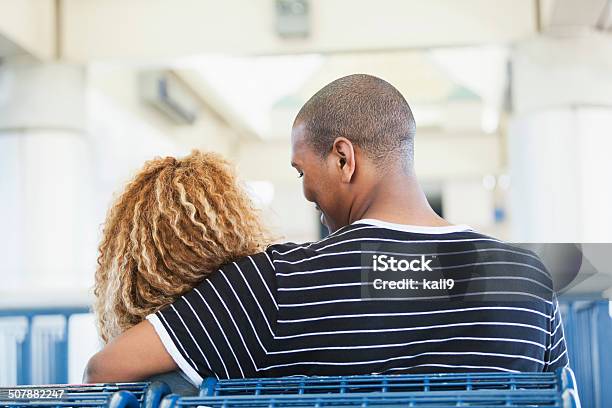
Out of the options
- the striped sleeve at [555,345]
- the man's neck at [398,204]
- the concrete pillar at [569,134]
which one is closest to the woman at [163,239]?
the man's neck at [398,204]

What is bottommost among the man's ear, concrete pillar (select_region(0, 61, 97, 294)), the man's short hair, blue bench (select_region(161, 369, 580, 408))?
blue bench (select_region(161, 369, 580, 408))

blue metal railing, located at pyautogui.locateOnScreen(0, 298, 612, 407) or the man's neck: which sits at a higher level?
the man's neck

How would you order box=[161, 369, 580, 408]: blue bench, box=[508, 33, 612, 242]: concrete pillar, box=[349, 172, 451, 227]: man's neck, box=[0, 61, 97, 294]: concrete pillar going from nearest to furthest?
box=[161, 369, 580, 408]: blue bench → box=[349, 172, 451, 227]: man's neck → box=[508, 33, 612, 242]: concrete pillar → box=[0, 61, 97, 294]: concrete pillar

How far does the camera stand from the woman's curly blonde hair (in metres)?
1.62

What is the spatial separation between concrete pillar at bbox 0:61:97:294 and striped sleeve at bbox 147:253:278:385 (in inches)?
197

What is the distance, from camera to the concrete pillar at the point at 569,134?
227 inches

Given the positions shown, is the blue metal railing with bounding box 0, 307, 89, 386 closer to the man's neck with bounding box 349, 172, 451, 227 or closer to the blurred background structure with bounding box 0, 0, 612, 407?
the blurred background structure with bounding box 0, 0, 612, 407

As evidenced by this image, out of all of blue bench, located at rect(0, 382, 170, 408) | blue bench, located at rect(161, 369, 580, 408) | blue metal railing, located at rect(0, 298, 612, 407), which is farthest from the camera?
blue metal railing, located at rect(0, 298, 612, 407)

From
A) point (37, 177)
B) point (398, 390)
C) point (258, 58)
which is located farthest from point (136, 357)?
point (258, 58)

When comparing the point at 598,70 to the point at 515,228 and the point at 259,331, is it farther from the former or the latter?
the point at 259,331

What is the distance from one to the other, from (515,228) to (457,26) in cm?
156

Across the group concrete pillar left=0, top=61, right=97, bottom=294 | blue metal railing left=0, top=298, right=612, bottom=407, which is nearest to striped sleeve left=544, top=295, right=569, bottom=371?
blue metal railing left=0, top=298, right=612, bottom=407

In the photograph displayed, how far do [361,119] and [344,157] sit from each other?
0.27ft

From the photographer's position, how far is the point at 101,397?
1.28 meters
